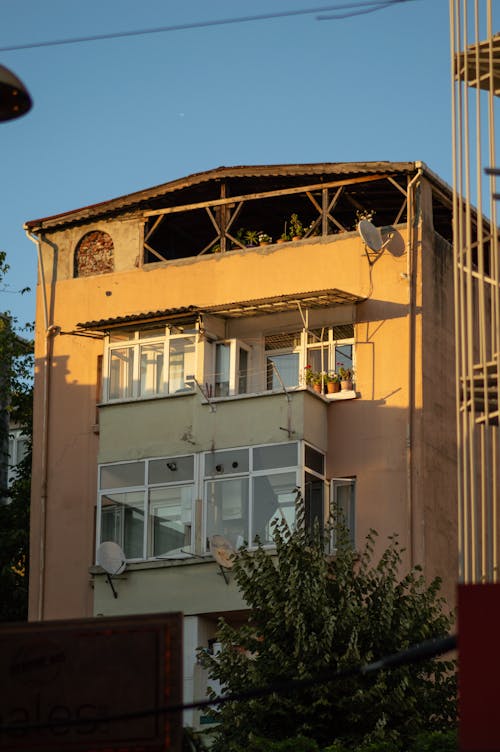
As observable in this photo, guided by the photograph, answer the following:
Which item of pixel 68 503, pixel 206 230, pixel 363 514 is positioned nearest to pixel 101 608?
pixel 68 503

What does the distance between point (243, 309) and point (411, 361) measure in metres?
3.40

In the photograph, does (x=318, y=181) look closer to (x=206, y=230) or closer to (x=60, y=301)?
(x=206, y=230)

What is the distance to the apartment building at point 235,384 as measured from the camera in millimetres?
31969

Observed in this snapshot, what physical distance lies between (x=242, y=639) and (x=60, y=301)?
1159cm

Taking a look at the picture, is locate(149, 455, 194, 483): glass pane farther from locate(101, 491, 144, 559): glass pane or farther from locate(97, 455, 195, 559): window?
locate(101, 491, 144, 559): glass pane

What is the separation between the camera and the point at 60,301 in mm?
36344

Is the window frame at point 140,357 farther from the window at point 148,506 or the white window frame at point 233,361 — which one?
the window at point 148,506

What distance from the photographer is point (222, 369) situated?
33531mm

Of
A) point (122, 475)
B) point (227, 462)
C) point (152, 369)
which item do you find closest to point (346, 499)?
point (227, 462)

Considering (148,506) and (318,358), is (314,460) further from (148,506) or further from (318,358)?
(148,506)

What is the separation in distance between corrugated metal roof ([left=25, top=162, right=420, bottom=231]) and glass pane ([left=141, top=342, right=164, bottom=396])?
3358 mm

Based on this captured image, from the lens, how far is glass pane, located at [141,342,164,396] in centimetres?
3391

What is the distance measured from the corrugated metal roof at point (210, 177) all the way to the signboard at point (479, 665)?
73.9 ft

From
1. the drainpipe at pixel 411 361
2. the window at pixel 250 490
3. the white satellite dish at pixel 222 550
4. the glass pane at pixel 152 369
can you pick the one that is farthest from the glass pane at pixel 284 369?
the white satellite dish at pixel 222 550
